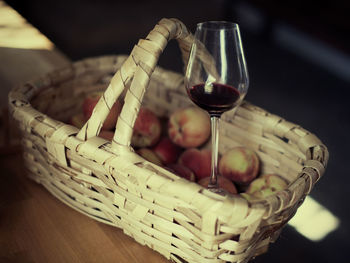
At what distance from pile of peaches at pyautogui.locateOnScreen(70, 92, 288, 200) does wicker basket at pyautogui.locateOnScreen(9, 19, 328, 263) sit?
0.05 meters

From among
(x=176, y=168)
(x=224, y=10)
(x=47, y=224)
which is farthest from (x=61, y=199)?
(x=224, y=10)

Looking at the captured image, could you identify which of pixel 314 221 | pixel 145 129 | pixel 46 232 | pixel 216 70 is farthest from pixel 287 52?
pixel 46 232

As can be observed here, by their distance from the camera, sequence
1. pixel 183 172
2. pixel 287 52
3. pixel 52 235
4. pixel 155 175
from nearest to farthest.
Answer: pixel 155 175 < pixel 52 235 < pixel 183 172 < pixel 287 52

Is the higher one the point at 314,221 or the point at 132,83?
the point at 132,83

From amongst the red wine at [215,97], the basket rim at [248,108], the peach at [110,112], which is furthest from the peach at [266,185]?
the peach at [110,112]

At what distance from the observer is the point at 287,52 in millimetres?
2832

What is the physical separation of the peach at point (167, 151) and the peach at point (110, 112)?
0.11m

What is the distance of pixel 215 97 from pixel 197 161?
245mm

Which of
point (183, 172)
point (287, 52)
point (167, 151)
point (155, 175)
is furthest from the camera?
point (287, 52)

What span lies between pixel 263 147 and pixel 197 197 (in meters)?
0.36

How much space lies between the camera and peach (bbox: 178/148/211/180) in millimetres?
918

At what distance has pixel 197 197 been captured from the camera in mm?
585

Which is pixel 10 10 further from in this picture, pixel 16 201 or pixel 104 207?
pixel 104 207

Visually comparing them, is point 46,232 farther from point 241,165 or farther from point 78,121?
→ point 241,165
